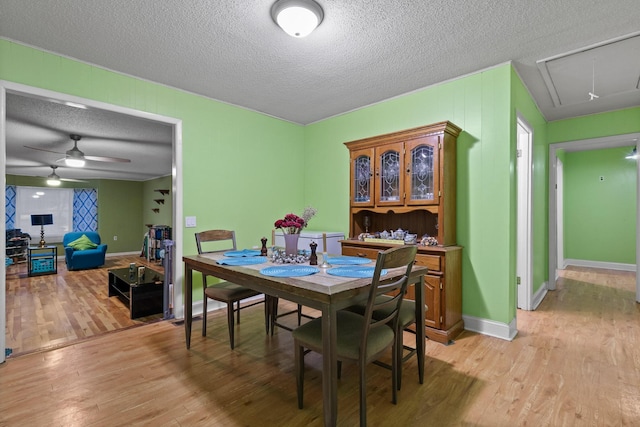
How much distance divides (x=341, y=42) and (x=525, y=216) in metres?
2.78

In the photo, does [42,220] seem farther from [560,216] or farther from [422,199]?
[560,216]

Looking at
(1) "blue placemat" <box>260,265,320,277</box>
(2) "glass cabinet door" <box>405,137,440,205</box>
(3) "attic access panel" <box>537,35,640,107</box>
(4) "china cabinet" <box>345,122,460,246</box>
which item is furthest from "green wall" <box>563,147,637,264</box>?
(1) "blue placemat" <box>260,265,320,277</box>

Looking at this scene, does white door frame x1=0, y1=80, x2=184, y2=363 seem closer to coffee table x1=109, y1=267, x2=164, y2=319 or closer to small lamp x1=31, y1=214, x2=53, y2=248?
coffee table x1=109, y1=267, x2=164, y2=319

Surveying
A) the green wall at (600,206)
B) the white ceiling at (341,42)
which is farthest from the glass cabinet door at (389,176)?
the green wall at (600,206)

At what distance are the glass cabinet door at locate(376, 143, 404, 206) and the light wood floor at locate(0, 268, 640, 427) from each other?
141 cm

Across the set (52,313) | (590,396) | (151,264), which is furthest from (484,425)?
(151,264)

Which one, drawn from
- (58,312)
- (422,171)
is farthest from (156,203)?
(422,171)

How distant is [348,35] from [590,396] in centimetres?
290

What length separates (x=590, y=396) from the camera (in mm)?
1872

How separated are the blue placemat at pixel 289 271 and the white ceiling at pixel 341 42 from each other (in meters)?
1.69

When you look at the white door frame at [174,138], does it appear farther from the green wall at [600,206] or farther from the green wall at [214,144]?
the green wall at [600,206]

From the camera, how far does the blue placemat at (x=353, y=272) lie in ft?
5.81

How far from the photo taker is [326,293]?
4.64 feet

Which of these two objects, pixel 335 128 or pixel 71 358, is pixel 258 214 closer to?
pixel 335 128
